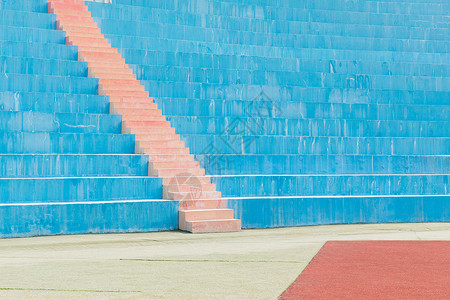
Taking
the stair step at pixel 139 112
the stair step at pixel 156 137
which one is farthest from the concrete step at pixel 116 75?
the stair step at pixel 156 137

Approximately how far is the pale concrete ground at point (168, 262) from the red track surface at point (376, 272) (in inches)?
5.7

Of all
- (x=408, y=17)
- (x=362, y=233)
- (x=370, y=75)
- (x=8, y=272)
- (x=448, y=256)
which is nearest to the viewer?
(x=8, y=272)

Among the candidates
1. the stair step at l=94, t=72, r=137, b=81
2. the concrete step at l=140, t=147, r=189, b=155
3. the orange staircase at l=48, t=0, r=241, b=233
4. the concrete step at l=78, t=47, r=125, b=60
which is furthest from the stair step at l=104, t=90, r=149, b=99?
the concrete step at l=140, t=147, r=189, b=155

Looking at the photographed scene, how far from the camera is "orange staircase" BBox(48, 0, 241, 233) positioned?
743 cm

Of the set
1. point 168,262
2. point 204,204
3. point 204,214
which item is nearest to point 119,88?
point 204,204

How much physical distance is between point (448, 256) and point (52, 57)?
6.71m

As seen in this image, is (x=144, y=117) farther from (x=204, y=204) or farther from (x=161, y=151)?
(x=204, y=204)

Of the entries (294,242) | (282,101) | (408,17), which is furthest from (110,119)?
(408,17)

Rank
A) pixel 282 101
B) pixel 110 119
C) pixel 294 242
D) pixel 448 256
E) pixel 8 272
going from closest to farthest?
pixel 8 272
pixel 448 256
pixel 294 242
pixel 110 119
pixel 282 101

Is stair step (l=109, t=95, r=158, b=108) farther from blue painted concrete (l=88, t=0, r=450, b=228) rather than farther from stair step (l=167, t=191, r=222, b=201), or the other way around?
stair step (l=167, t=191, r=222, b=201)

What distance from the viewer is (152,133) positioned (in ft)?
28.3

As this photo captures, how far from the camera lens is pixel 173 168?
8.09 m

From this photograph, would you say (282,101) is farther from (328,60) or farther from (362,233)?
(362,233)

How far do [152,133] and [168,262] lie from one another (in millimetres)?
3891
